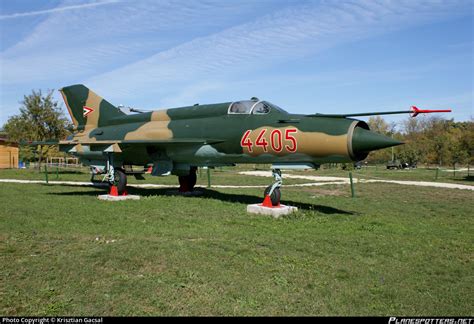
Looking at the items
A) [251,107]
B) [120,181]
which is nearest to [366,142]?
[251,107]

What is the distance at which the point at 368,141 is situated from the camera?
990 cm

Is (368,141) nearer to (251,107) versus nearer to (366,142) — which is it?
(366,142)

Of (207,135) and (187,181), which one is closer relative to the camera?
(207,135)

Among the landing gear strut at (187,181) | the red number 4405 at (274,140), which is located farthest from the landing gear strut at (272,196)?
the landing gear strut at (187,181)

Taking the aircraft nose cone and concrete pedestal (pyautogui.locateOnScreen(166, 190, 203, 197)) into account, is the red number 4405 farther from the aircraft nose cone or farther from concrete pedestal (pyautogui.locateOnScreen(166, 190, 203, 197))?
concrete pedestal (pyautogui.locateOnScreen(166, 190, 203, 197))

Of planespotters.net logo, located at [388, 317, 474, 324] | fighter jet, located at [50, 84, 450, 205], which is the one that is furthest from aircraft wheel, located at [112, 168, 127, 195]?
planespotters.net logo, located at [388, 317, 474, 324]

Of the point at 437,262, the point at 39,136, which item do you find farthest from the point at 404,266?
the point at 39,136

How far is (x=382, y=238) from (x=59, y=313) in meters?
6.49

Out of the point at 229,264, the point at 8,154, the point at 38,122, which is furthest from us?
the point at 8,154

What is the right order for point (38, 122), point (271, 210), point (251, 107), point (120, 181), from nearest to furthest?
point (271, 210) < point (251, 107) < point (120, 181) < point (38, 122)

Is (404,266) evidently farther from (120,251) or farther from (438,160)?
(438,160)

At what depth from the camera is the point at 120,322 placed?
4156 mm

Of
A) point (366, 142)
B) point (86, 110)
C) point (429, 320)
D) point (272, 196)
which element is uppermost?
point (86, 110)

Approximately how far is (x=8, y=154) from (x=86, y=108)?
32494 millimetres
